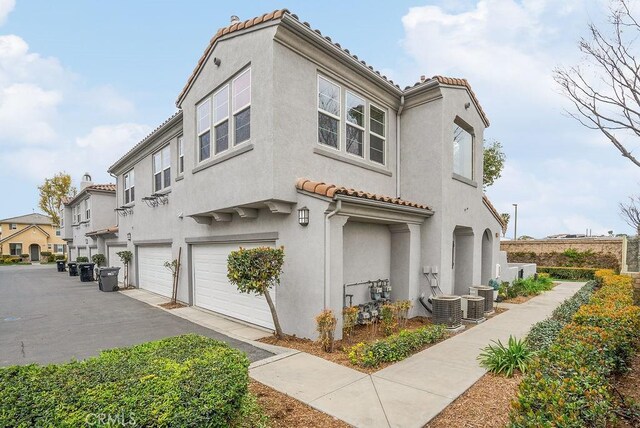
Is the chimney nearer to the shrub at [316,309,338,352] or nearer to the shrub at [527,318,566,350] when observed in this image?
the shrub at [316,309,338,352]

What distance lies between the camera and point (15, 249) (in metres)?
50.1

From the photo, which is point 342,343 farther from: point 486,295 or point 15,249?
point 15,249

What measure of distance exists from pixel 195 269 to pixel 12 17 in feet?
34.1

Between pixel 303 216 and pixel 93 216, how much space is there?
71.9 ft

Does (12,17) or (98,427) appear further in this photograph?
(12,17)

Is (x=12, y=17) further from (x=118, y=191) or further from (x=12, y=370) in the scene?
(x=12, y=370)

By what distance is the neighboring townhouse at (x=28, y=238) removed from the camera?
4975 cm

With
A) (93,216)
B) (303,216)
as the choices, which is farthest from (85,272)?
(303,216)

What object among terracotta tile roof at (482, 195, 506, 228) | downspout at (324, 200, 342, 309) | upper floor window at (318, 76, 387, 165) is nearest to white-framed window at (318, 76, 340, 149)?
upper floor window at (318, 76, 387, 165)

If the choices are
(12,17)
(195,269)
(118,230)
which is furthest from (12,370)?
(118,230)

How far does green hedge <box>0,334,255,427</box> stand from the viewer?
8.41ft

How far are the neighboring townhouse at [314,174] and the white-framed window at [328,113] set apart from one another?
0.03 m

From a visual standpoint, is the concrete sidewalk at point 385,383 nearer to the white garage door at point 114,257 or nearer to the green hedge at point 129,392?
the green hedge at point 129,392

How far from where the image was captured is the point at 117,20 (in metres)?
11.1
